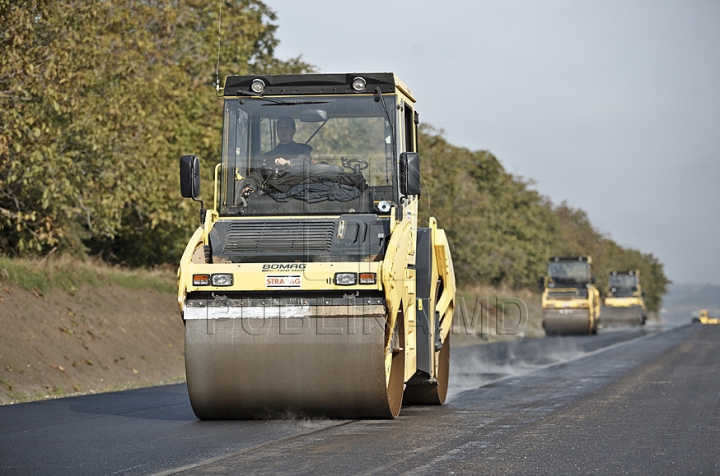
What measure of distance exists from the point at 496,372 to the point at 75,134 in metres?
8.89

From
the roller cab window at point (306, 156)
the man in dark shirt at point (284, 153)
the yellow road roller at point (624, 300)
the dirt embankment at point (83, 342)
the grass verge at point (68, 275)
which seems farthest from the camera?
the yellow road roller at point (624, 300)

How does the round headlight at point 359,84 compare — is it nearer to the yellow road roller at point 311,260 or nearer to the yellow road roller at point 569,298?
the yellow road roller at point 311,260

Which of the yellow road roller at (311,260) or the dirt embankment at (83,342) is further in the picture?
the dirt embankment at (83,342)

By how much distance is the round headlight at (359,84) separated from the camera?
10750 millimetres

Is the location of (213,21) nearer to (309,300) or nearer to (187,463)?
(309,300)

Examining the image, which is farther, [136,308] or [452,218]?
[452,218]

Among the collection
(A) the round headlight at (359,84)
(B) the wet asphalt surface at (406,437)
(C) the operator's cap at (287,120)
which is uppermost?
(A) the round headlight at (359,84)

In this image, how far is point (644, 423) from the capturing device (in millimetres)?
10297

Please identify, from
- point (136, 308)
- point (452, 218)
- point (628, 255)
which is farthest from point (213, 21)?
point (628, 255)

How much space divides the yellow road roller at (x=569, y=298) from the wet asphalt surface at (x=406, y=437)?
29334 millimetres

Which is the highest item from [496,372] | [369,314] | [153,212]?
[153,212]

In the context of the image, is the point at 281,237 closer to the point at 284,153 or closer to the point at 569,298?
the point at 284,153

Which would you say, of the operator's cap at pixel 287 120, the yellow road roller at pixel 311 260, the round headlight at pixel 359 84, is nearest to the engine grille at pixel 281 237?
the yellow road roller at pixel 311 260

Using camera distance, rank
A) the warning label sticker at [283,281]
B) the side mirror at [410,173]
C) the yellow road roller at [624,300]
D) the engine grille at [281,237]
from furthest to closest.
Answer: the yellow road roller at [624,300] → the side mirror at [410,173] → the engine grille at [281,237] → the warning label sticker at [283,281]
